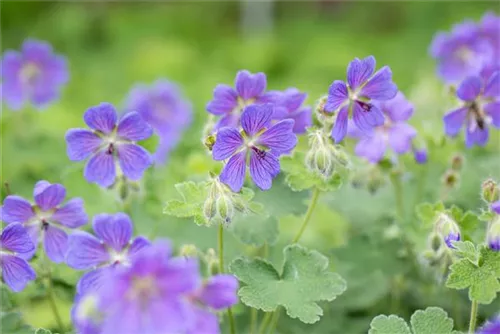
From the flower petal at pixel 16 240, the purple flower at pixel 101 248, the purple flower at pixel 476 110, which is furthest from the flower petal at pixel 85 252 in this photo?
the purple flower at pixel 476 110

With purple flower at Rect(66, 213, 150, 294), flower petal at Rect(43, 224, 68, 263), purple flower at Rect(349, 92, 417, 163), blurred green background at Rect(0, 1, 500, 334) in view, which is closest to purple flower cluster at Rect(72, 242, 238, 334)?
purple flower at Rect(66, 213, 150, 294)

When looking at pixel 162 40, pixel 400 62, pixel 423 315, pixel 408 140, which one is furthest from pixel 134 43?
pixel 423 315

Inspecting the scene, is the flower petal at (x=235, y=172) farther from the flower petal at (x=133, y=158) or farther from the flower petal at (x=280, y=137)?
the flower petal at (x=133, y=158)

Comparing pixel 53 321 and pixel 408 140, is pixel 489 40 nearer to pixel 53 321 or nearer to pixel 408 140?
pixel 408 140

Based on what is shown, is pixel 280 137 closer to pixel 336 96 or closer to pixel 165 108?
pixel 336 96

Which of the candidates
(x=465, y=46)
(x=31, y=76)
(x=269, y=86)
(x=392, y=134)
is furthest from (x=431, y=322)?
(x=269, y=86)

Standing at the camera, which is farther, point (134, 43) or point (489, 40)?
point (134, 43)
